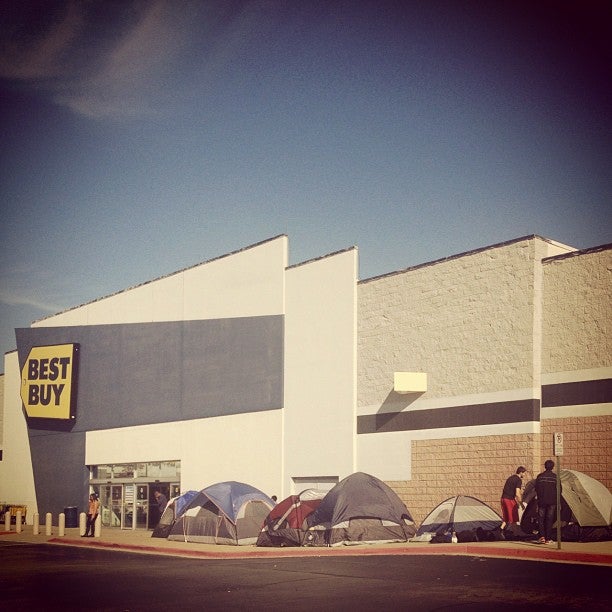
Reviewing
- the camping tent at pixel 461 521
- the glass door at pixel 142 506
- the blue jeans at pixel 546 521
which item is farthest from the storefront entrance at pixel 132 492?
the blue jeans at pixel 546 521

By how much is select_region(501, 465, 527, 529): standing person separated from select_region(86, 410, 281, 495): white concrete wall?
10163 millimetres

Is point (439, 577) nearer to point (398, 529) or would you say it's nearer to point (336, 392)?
point (398, 529)

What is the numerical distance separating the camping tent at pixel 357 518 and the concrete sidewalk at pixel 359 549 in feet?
2.10

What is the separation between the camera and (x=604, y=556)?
53.3 feet

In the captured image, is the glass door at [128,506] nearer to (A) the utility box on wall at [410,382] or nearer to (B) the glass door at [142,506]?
(B) the glass door at [142,506]

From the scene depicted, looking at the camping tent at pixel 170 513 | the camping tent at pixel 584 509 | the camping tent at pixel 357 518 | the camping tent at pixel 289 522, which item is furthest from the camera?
the camping tent at pixel 170 513

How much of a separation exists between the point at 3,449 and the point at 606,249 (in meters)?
34.3

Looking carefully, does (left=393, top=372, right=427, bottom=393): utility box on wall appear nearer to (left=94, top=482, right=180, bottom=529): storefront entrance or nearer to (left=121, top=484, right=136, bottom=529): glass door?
(left=94, top=482, right=180, bottom=529): storefront entrance

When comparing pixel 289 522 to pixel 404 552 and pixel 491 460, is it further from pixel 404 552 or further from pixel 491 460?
pixel 491 460

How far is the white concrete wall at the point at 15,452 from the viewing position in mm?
42906

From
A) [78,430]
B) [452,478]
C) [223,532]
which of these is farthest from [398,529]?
[78,430]

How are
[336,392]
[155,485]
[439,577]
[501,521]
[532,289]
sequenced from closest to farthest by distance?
1. [439,577]
2. [501,521]
3. [532,289]
4. [336,392]
5. [155,485]

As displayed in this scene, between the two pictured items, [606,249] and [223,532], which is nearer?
[606,249]

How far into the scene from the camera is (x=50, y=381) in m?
41.2
